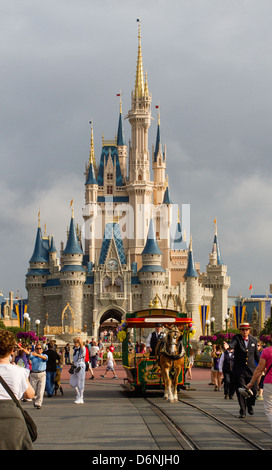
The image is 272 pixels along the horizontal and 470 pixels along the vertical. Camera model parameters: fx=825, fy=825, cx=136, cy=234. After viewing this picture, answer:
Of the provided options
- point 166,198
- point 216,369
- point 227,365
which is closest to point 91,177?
point 166,198

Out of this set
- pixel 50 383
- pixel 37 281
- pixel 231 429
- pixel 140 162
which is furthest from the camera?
pixel 140 162

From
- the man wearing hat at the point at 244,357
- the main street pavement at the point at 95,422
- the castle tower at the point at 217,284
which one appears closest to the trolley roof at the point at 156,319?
the main street pavement at the point at 95,422

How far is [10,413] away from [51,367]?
536 inches

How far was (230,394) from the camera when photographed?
59.7 feet

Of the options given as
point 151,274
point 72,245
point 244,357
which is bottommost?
point 244,357

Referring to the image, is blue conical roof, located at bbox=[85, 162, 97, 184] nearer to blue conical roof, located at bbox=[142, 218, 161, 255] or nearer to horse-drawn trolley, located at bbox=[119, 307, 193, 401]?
blue conical roof, located at bbox=[142, 218, 161, 255]

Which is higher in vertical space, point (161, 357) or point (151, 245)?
point (151, 245)

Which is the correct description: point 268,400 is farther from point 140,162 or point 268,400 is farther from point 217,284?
point 140,162

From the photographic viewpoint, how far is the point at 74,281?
8294 centimetres

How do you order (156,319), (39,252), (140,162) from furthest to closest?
(140,162), (39,252), (156,319)

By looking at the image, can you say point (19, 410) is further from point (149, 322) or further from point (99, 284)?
point (99, 284)

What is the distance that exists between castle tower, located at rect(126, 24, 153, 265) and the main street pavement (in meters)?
72.5

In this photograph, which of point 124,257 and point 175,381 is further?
point 124,257
